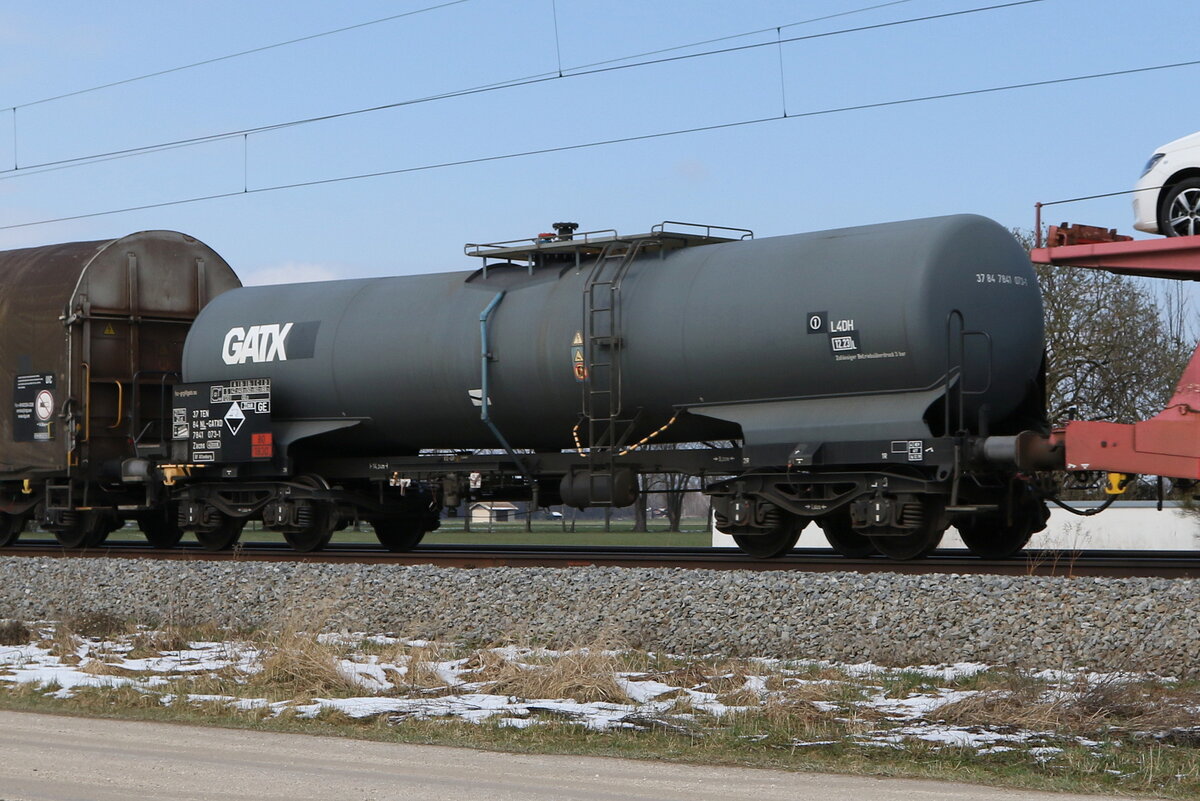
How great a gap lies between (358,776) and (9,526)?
16.3 metres

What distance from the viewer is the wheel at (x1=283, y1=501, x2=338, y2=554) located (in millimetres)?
18906

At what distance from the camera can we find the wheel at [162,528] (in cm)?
2169

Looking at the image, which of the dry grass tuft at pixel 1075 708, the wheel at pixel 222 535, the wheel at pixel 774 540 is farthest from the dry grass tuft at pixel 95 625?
the dry grass tuft at pixel 1075 708

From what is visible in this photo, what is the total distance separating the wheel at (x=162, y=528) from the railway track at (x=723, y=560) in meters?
0.27

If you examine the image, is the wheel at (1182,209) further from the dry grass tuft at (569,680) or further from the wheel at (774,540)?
the dry grass tuft at (569,680)

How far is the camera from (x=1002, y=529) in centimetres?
1636

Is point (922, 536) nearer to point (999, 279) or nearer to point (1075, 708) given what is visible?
point (999, 279)

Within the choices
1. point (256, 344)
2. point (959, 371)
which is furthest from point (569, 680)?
point (256, 344)

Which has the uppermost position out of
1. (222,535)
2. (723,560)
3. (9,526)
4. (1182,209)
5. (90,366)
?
(1182,209)

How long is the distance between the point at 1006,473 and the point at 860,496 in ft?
4.76

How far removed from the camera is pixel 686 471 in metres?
15.9

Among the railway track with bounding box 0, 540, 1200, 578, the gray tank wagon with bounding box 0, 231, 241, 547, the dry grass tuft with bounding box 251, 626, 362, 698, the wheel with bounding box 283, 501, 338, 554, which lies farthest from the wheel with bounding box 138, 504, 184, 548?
the dry grass tuft with bounding box 251, 626, 362, 698

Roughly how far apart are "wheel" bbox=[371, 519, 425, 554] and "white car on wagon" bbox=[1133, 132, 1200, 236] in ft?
37.4

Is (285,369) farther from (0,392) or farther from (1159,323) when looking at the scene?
(1159,323)
